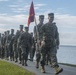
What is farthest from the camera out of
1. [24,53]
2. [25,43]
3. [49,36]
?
[25,43]

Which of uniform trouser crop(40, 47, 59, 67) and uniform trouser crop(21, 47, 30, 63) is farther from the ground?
uniform trouser crop(40, 47, 59, 67)

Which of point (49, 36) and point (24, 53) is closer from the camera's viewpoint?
point (49, 36)

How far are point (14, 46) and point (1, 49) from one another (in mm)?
7732

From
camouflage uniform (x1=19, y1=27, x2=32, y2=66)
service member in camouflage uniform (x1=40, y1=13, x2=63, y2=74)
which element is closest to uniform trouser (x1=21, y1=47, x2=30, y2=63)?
camouflage uniform (x1=19, y1=27, x2=32, y2=66)

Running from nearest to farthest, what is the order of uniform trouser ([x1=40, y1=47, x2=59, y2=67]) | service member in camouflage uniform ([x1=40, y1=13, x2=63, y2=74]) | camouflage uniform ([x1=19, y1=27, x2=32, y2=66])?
uniform trouser ([x1=40, y1=47, x2=59, y2=67]) < service member in camouflage uniform ([x1=40, y1=13, x2=63, y2=74]) < camouflage uniform ([x1=19, y1=27, x2=32, y2=66])

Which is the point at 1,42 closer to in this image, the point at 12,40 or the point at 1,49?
the point at 1,49

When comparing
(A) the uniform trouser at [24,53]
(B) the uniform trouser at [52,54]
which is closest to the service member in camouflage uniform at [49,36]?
(B) the uniform trouser at [52,54]

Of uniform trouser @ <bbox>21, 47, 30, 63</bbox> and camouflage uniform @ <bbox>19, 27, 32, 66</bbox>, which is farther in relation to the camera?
camouflage uniform @ <bbox>19, 27, 32, 66</bbox>

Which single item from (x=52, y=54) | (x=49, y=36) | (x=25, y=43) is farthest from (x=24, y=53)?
(x=52, y=54)

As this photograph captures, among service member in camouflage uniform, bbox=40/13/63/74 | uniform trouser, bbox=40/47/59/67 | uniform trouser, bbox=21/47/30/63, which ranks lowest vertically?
uniform trouser, bbox=21/47/30/63

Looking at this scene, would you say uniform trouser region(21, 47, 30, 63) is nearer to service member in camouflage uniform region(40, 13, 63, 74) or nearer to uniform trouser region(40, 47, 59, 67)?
uniform trouser region(40, 47, 59, 67)

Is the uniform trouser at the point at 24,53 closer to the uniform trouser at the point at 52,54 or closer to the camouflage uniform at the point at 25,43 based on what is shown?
the camouflage uniform at the point at 25,43

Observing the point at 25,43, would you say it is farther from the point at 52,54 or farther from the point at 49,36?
the point at 52,54

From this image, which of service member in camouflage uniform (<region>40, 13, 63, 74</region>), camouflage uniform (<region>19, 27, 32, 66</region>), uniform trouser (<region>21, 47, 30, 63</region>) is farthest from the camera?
camouflage uniform (<region>19, 27, 32, 66</region>)
